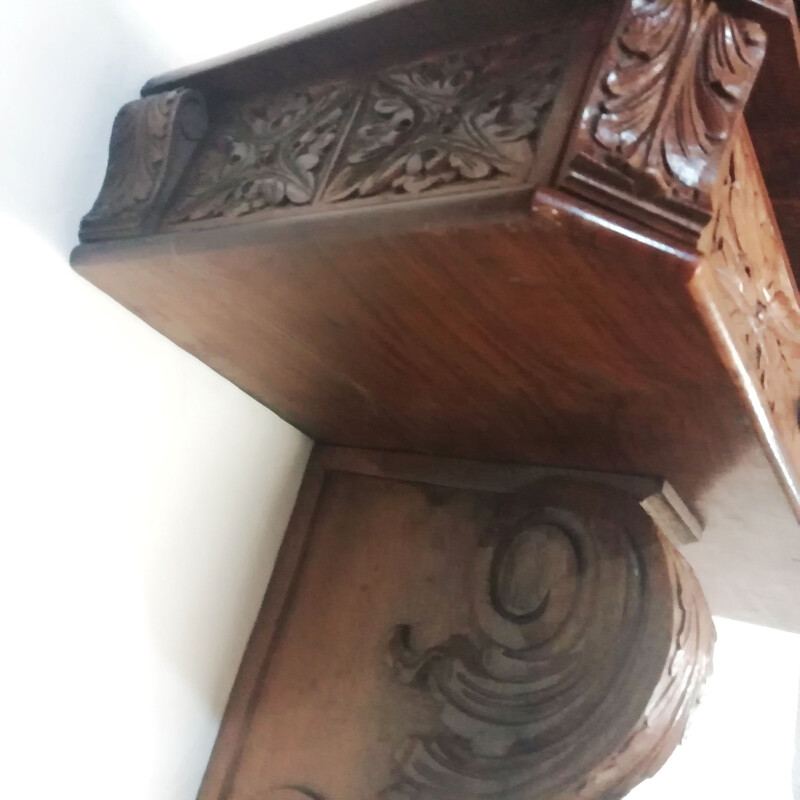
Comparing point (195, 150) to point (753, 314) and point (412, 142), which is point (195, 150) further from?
point (753, 314)

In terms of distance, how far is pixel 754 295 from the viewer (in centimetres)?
41

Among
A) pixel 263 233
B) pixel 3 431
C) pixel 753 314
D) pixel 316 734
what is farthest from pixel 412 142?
pixel 316 734

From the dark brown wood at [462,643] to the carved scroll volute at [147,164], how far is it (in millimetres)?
290

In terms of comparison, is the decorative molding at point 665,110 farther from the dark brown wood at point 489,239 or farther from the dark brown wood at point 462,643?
the dark brown wood at point 462,643

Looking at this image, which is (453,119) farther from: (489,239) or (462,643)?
(462,643)

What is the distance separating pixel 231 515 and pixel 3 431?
224 mm

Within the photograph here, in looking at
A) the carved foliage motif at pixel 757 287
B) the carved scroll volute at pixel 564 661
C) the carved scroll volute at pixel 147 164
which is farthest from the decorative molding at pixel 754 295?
the carved scroll volute at pixel 147 164

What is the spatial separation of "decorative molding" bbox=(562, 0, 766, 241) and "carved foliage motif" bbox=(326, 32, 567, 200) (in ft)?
0.10

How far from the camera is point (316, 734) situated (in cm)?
60

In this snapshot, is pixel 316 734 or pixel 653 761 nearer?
pixel 653 761

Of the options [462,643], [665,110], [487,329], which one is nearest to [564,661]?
[462,643]

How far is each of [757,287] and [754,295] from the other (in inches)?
0.4

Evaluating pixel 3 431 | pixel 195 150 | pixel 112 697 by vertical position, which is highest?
pixel 195 150

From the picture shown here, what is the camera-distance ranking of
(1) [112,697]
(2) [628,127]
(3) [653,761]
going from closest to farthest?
(2) [628,127]
(3) [653,761]
(1) [112,697]
